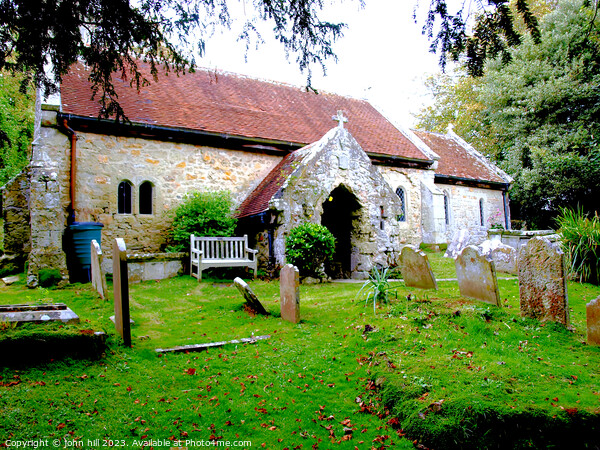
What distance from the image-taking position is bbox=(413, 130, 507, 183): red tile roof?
20.4 metres

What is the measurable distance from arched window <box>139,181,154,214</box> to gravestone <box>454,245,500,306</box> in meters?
9.61

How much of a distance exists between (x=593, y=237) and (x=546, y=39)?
597 inches

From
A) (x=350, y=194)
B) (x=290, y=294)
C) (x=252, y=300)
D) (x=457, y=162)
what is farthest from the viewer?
(x=457, y=162)

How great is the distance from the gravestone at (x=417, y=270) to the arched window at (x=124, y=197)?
28.7 ft

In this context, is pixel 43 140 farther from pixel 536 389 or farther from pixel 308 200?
pixel 536 389

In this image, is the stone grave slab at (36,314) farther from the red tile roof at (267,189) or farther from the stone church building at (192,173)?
the red tile roof at (267,189)

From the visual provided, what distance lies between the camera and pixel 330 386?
440cm

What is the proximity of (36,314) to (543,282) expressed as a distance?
688cm

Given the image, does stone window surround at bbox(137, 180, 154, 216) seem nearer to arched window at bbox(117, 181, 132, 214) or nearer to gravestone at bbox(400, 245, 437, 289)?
arched window at bbox(117, 181, 132, 214)

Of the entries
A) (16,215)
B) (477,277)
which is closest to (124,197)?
(16,215)

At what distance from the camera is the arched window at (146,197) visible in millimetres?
12578

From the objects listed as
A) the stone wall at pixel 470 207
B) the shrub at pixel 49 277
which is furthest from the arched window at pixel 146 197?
the stone wall at pixel 470 207

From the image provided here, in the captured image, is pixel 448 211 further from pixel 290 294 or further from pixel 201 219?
pixel 290 294

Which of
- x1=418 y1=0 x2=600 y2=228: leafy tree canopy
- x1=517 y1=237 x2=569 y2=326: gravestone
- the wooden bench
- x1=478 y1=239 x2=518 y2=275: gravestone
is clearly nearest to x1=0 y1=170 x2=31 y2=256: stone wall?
the wooden bench
